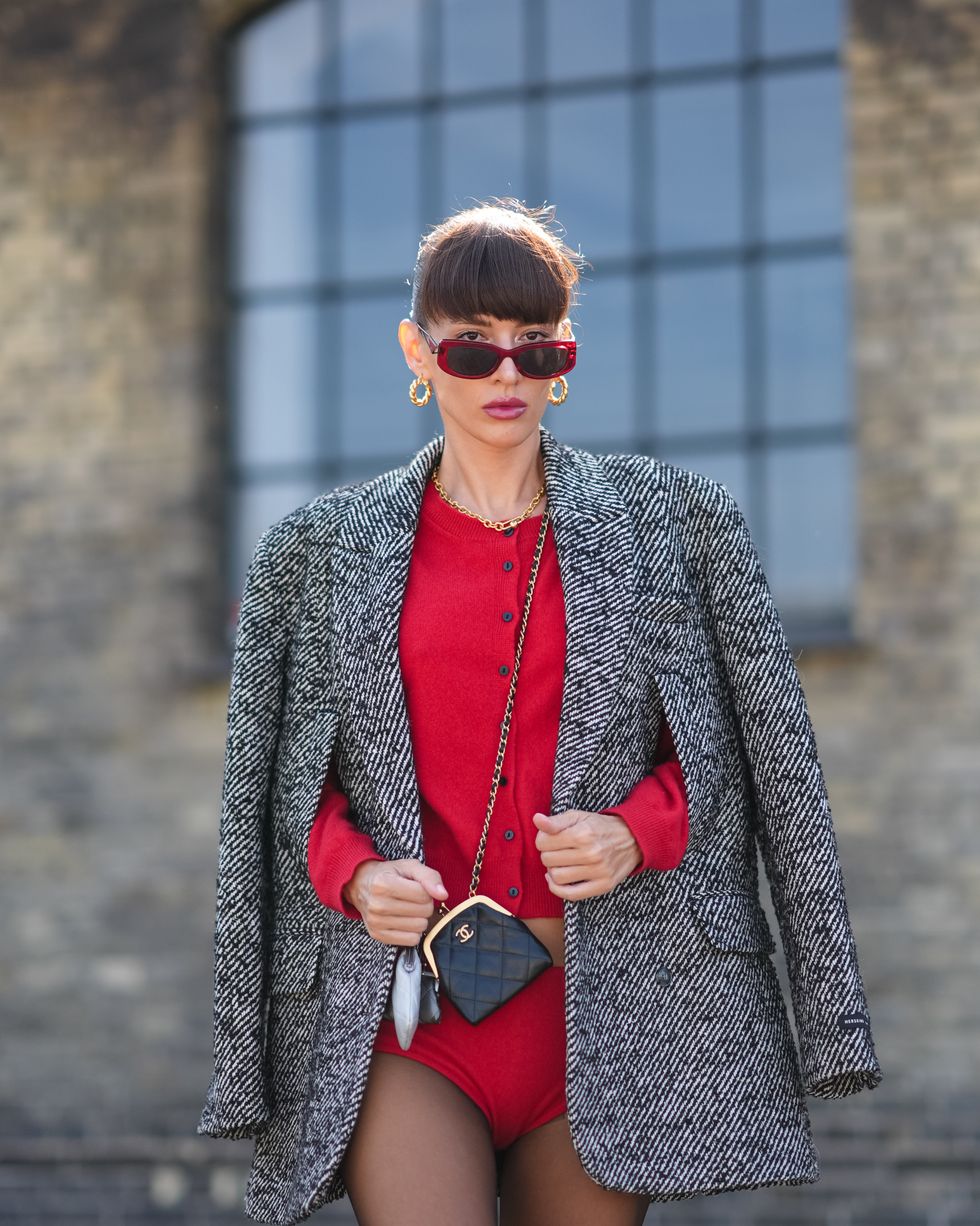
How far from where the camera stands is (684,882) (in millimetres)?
2889

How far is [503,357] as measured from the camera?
2883 mm

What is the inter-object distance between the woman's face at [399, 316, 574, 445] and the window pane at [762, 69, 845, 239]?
639 cm

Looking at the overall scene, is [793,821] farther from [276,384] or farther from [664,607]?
[276,384]

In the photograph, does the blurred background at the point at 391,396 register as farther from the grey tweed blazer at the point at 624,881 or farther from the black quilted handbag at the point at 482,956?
the black quilted handbag at the point at 482,956

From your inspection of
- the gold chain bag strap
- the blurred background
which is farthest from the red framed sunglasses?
the blurred background

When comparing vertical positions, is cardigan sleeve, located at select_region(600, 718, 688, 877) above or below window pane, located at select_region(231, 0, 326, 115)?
below

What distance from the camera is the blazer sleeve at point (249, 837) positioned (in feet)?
9.84

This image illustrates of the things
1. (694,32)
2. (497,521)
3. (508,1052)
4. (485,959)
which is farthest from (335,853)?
(694,32)

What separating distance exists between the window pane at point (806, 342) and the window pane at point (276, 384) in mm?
2203

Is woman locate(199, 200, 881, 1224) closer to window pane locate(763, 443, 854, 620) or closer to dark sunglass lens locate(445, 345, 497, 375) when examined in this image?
dark sunglass lens locate(445, 345, 497, 375)

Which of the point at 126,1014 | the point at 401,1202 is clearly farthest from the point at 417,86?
the point at 401,1202

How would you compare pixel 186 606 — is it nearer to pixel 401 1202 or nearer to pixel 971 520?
pixel 971 520

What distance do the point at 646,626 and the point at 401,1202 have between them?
85 centimetres

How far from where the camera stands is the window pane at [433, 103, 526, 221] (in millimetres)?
9617
